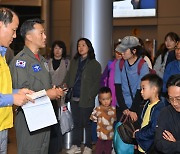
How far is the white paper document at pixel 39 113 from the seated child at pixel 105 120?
7.52 feet

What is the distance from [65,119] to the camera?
6.56 m

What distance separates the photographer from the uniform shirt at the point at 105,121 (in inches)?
242

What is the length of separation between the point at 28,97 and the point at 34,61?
28.1 inches

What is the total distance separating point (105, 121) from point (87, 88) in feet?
2.26

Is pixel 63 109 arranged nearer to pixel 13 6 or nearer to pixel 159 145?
pixel 159 145

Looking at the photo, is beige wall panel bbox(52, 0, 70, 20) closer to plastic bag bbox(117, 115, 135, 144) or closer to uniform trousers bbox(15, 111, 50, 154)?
plastic bag bbox(117, 115, 135, 144)

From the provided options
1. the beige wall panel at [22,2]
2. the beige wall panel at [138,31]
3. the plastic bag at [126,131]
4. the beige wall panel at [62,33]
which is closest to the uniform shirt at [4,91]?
the plastic bag at [126,131]

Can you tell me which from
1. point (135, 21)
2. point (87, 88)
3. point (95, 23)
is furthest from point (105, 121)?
point (135, 21)

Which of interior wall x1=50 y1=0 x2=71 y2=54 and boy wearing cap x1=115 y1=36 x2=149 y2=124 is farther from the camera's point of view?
interior wall x1=50 y1=0 x2=71 y2=54

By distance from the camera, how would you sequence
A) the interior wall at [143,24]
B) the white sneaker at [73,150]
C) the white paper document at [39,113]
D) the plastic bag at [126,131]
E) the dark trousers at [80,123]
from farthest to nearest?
the interior wall at [143,24] < the white sneaker at [73,150] < the dark trousers at [80,123] < the plastic bag at [126,131] < the white paper document at [39,113]

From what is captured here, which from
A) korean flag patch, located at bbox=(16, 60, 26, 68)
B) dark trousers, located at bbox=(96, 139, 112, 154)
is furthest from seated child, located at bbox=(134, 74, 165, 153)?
dark trousers, located at bbox=(96, 139, 112, 154)

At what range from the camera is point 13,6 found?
19297 millimetres

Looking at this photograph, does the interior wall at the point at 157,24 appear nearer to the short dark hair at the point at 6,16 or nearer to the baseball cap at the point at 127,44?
the baseball cap at the point at 127,44

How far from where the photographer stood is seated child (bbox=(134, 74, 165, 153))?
4.22 m
